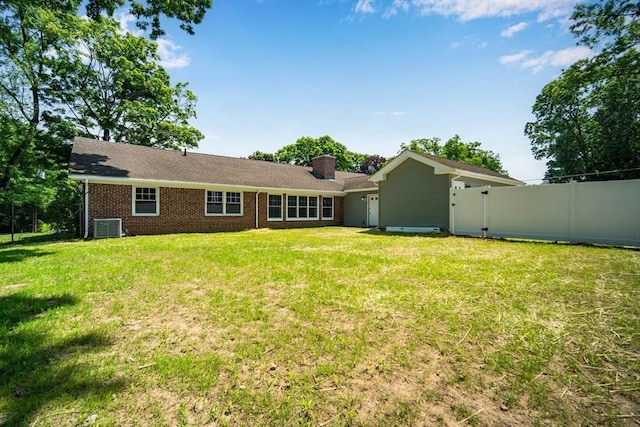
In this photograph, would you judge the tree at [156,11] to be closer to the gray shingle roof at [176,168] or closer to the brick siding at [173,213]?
the gray shingle roof at [176,168]

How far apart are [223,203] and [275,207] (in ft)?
10.9

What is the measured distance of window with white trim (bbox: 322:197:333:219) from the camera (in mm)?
20766

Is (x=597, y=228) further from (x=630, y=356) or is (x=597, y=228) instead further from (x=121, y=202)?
(x=121, y=202)

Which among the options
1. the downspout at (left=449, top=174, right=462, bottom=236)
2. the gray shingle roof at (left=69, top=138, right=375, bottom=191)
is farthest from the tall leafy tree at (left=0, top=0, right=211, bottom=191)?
the downspout at (left=449, top=174, right=462, bottom=236)

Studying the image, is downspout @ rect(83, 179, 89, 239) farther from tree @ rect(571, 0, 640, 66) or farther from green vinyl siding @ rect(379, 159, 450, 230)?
tree @ rect(571, 0, 640, 66)

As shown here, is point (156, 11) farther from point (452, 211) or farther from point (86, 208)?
point (452, 211)

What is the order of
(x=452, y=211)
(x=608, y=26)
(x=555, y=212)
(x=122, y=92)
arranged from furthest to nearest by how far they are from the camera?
(x=122, y=92), (x=608, y=26), (x=452, y=211), (x=555, y=212)

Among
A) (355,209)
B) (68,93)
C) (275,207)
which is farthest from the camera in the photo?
(355,209)

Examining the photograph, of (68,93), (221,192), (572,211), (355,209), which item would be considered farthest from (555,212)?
(68,93)

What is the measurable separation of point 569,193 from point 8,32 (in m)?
20.0

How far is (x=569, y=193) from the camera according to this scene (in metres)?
10.3

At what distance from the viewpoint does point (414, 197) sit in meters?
15.0

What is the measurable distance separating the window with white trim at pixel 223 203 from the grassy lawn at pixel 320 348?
1006cm

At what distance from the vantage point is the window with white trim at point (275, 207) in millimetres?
18127
